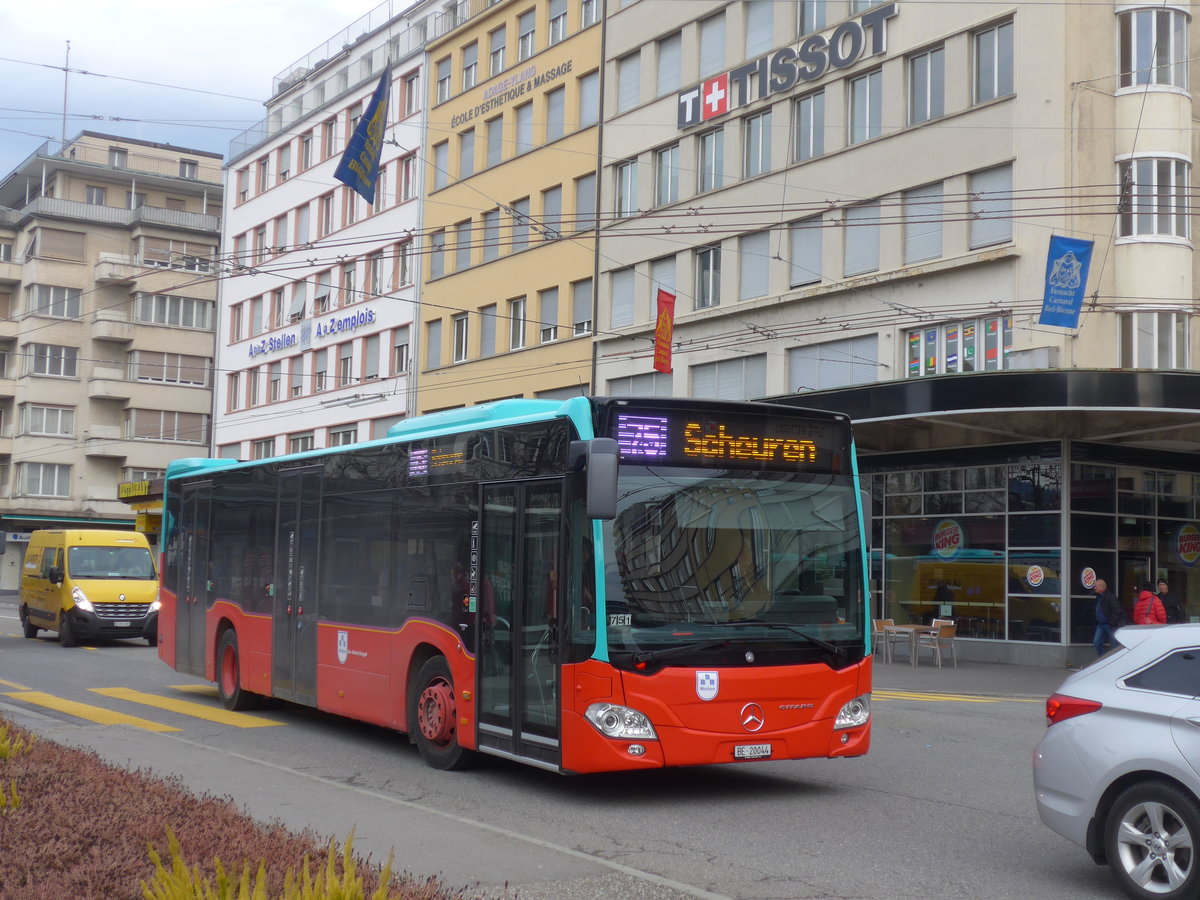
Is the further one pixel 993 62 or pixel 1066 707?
pixel 993 62

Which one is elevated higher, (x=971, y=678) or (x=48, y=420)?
(x=48, y=420)

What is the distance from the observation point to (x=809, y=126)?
33312 millimetres

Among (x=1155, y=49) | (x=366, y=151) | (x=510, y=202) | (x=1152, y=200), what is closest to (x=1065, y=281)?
(x=1152, y=200)

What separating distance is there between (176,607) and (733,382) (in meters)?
19.6

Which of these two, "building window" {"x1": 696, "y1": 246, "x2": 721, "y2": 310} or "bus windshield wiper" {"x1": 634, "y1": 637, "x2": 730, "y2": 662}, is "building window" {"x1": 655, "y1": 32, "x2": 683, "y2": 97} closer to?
"building window" {"x1": 696, "y1": 246, "x2": 721, "y2": 310}

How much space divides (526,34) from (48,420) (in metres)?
38.5

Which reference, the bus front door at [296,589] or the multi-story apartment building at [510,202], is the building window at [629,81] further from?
the bus front door at [296,589]

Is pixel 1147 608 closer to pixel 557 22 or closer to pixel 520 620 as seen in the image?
pixel 520 620

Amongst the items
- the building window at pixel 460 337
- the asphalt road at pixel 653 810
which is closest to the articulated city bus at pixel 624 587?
the asphalt road at pixel 653 810

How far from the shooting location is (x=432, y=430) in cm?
1215

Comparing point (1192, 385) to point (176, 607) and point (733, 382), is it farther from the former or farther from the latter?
point (176, 607)

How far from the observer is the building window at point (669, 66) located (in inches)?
1511

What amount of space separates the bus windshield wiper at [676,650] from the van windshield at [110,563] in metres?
20.9

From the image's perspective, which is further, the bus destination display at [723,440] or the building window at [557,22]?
the building window at [557,22]
